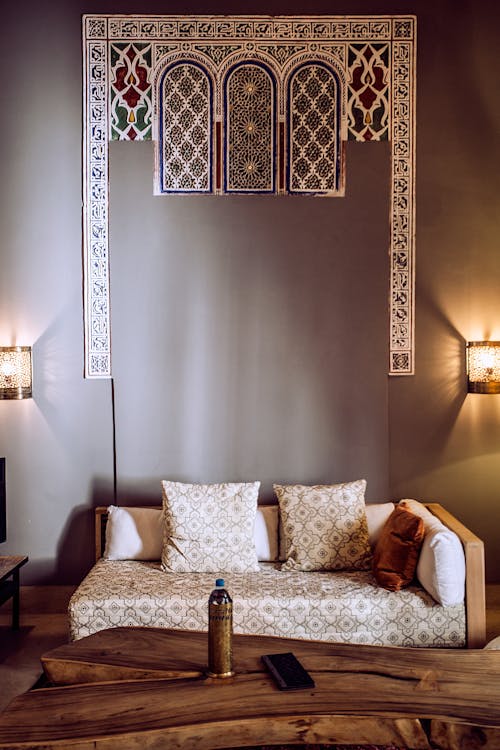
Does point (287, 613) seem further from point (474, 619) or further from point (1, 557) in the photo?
point (1, 557)

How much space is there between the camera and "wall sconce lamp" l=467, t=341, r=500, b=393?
170 inches

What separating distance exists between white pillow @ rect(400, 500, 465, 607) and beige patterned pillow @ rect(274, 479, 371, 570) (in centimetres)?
47

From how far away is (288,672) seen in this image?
2438 mm

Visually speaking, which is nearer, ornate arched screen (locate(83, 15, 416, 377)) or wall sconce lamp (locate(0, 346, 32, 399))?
wall sconce lamp (locate(0, 346, 32, 399))

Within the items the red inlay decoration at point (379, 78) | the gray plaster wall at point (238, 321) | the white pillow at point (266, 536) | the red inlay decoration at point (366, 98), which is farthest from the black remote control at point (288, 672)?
the red inlay decoration at point (379, 78)

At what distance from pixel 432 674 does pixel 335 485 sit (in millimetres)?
1779

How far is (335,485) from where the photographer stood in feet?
13.8

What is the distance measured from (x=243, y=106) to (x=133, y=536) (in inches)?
108

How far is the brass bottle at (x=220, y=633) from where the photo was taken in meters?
2.42

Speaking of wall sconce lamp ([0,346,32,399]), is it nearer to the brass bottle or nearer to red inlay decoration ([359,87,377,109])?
the brass bottle

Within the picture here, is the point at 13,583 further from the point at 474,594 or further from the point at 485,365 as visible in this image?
the point at 485,365

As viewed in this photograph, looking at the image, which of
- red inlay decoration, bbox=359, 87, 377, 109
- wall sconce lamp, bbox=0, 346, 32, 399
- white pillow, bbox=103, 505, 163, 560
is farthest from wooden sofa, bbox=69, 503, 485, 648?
red inlay decoration, bbox=359, 87, 377, 109

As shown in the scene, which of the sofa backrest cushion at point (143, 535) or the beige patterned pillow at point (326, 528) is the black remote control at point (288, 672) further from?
the sofa backrest cushion at point (143, 535)

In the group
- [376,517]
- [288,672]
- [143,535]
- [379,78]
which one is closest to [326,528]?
[376,517]
